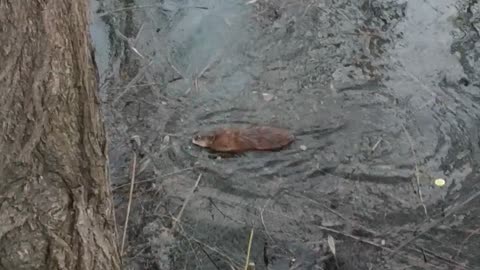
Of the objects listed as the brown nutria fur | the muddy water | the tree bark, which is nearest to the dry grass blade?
the muddy water

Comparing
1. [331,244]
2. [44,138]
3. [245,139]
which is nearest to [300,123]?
[245,139]

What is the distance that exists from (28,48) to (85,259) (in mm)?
541

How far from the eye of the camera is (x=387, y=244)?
283 cm

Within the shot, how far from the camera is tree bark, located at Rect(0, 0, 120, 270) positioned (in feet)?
5.89

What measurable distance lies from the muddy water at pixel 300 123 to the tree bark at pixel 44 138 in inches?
37.5

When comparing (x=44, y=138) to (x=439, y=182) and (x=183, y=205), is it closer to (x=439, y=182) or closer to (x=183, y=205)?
(x=183, y=205)

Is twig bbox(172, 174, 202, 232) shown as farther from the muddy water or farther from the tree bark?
the tree bark

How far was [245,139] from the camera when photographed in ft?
10.4

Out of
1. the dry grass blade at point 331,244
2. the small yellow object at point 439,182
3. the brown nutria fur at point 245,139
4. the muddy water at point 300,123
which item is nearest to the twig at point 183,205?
the muddy water at point 300,123

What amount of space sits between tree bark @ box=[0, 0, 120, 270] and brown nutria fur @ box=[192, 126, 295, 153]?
123 centimetres

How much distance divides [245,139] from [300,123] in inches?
9.6

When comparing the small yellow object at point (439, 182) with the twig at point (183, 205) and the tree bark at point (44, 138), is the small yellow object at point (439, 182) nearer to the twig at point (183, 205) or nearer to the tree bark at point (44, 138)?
the twig at point (183, 205)

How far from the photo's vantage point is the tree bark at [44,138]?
1.80m

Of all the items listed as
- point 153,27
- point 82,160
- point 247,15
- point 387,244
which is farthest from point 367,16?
point 82,160
